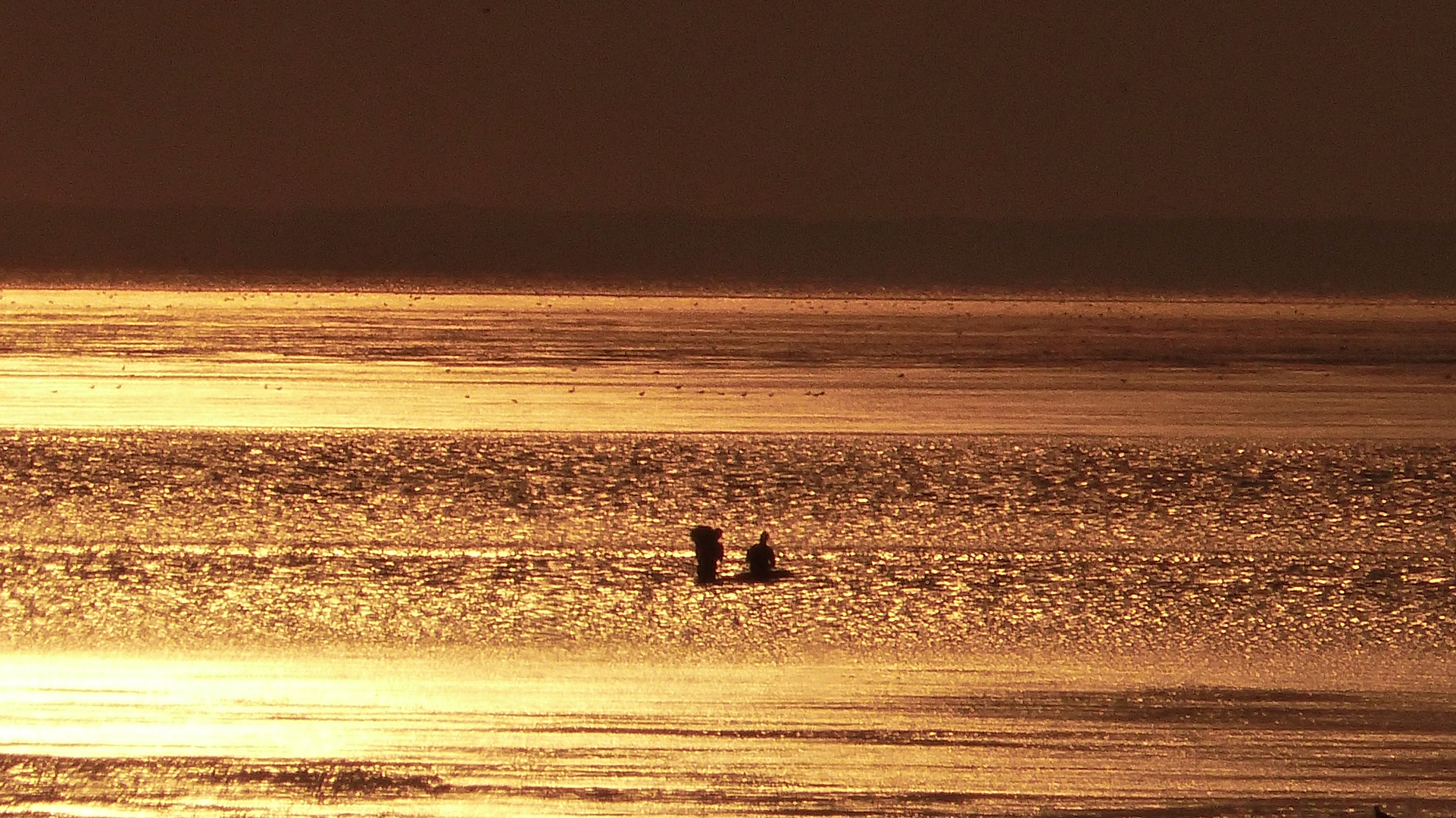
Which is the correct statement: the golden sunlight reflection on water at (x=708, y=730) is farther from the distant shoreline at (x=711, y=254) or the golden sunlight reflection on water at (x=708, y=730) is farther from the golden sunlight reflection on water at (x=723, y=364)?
the distant shoreline at (x=711, y=254)

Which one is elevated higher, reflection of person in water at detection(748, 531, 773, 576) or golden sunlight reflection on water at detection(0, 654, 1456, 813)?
reflection of person in water at detection(748, 531, 773, 576)

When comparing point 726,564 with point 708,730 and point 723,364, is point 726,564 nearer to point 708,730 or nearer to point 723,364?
point 708,730

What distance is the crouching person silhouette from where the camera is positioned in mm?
2691

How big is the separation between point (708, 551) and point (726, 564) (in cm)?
4

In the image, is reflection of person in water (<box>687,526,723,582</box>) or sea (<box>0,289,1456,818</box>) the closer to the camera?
sea (<box>0,289,1456,818</box>)

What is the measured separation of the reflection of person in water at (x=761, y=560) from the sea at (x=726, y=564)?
0.03 metres

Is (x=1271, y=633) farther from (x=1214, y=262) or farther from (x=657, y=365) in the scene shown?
(x=1214, y=262)

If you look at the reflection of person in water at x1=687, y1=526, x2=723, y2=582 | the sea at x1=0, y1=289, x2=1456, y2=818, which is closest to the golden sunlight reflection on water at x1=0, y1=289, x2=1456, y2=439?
the sea at x1=0, y1=289, x2=1456, y2=818

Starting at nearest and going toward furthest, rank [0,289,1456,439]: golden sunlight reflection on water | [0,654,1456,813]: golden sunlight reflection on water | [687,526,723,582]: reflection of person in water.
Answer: [0,654,1456,813]: golden sunlight reflection on water → [687,526,723,582]: reflection of person in water → [0,289,1456,439]: golden sunlight reflection on water

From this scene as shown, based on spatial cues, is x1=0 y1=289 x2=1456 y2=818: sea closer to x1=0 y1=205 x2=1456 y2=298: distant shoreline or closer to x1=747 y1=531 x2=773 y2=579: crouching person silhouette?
x1=747 y1=531 x2=773 y2=579: crouching person silhouette

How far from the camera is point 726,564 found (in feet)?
8.93

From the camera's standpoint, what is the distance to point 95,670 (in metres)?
2.40

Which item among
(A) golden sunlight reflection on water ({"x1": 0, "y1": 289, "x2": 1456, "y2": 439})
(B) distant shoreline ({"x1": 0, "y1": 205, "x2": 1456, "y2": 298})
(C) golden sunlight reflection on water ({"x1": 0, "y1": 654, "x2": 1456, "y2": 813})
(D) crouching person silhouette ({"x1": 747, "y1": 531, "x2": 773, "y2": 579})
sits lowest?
(C) golden sunlight reflection on water ({"x1": 0, "y1": 654, "x2": 1456, "y2": 813})

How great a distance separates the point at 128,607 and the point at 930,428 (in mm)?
1454
